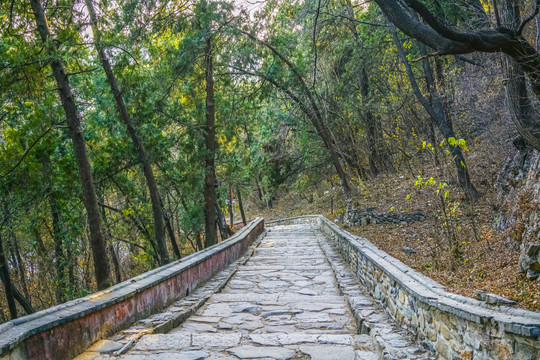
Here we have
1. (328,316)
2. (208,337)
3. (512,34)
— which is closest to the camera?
(208,337)

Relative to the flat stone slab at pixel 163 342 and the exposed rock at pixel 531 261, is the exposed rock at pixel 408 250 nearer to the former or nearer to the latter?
the exposed rock at pixel 531 261

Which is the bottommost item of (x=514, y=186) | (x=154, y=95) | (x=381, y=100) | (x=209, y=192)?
(x=514, y=186)

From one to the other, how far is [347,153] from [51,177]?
12818mm

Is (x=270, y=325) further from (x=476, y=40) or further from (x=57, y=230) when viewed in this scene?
(x=57, y=230)

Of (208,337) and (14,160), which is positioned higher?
(14,160)

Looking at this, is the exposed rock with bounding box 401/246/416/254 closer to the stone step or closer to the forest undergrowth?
the forest undergrowth

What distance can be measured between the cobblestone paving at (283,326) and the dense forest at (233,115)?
6.25ft

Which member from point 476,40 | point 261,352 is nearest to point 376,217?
point 476,40

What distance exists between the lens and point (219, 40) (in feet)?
46.8

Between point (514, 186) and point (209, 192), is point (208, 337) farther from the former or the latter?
point (209, 192)

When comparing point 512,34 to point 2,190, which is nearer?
point 512,34

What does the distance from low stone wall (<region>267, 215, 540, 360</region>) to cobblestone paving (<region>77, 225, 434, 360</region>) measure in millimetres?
229

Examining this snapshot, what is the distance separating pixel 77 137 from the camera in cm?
902

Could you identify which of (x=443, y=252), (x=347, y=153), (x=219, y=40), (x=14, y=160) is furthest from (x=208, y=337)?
(x=347, y=153)
